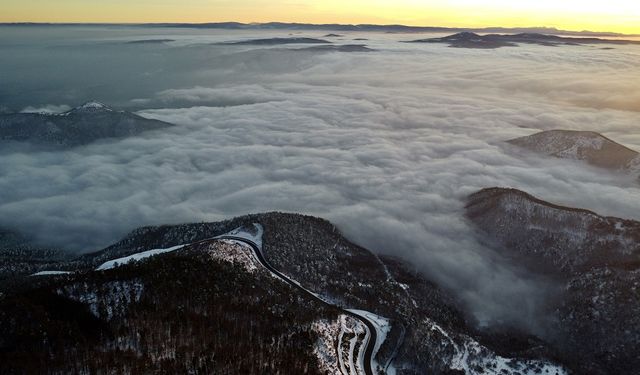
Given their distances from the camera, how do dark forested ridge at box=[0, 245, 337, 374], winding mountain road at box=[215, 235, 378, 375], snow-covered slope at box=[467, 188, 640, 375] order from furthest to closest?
snow-covered slope at box=[467, 188, 640, 375]
winding mountain road at box=[215, 235, 378, 375]
dark forested ridge at box=[0, 245, 337, 374]

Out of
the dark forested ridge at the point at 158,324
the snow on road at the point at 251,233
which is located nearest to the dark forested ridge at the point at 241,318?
the dark forested ridge at the point at 158,324

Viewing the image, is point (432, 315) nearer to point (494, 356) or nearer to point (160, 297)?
point (494, 356)

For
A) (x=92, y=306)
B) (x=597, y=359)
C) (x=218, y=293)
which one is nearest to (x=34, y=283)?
(x=92, y=306)

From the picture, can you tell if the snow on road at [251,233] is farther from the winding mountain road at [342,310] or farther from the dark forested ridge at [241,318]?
the dark forested ridge at [241,318]

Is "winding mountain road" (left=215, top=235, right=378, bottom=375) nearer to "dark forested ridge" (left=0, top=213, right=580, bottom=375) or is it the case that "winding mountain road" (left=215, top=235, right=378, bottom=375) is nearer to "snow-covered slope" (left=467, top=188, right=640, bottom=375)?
"dark forested ridge" (left=0, top=213, right=580, bottom=375)

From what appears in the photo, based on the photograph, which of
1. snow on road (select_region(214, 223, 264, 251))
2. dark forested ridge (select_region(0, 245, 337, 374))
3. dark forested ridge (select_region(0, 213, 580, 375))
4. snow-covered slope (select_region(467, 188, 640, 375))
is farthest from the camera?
A: snow on road (select_region(214, 223, 264, 251))

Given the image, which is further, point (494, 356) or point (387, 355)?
point (494, 356)

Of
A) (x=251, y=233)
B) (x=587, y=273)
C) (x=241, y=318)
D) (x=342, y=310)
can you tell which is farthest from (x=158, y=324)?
(x=587, y=273)

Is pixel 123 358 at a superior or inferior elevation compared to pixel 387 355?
superior

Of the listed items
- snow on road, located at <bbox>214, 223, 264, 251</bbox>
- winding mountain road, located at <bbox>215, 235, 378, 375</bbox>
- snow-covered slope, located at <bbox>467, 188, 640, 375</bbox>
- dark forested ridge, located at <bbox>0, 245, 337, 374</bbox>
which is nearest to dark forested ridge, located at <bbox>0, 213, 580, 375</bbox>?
dark forested ridge, located at <bbox>0, 245, 337, 374</bbox>
